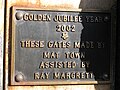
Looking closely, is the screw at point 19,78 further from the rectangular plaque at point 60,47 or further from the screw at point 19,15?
the screw at point 19,15

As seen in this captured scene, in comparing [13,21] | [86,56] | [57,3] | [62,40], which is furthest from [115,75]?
[13,21]

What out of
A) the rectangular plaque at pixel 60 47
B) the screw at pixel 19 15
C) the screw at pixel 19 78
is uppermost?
the screw at pixel 19 15

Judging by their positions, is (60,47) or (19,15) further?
(60,47)

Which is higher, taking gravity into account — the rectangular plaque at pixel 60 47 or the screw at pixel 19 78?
the rectangular plaque at pixel 60 47

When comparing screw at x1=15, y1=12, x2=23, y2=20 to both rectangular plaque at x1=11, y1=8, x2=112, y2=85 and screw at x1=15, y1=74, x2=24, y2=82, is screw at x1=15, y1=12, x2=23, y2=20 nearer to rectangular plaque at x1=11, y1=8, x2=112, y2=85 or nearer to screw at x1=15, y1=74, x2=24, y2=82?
rectangular plaque at x1=11, y1=8, x2=112, y2=85

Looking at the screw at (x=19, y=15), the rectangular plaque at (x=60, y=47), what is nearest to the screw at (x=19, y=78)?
the rectangular plaque at (x=60, y=47)

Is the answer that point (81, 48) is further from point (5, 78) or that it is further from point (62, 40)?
point (5, 78)

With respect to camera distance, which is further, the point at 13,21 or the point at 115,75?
the point at 115,75

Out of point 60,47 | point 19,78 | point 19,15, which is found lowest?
point 19,78
